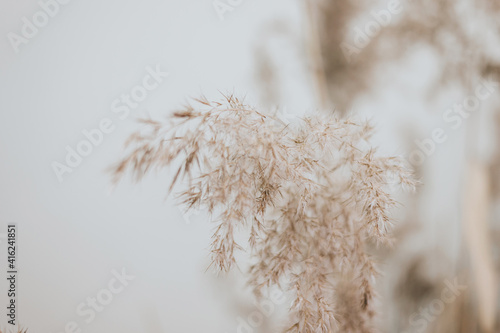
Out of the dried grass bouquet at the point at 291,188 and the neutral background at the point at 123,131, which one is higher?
the neutral background at the point at 123,131

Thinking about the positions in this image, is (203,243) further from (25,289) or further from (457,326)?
(457,326)

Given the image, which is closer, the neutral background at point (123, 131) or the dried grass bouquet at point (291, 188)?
the dried grass bouquet at point (291, 188)

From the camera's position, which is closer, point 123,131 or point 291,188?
point 291,188

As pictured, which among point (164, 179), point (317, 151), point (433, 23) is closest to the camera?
point (317, 151)

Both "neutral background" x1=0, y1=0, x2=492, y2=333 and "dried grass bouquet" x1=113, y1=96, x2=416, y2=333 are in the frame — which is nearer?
"dried grass bouquet" x1=113, y1=96, x2=416, y2=333

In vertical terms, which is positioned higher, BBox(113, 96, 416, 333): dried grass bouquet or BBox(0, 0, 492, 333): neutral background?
BBox(0, 0, 492, 333): neutral background

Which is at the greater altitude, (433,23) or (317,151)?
(433,23)

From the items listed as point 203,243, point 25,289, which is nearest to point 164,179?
point 203,243

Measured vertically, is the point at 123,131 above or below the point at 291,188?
above
